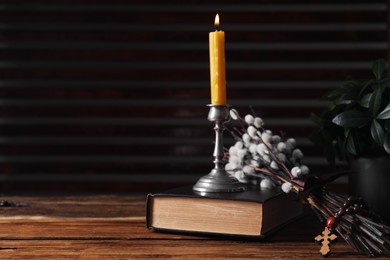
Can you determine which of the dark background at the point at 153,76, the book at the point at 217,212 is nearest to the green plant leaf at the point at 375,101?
the book at the point at 217,212

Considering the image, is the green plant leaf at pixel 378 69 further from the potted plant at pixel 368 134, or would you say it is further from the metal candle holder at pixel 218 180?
the metal candle holder at pixel 218 180

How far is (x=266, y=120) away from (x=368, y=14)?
2.41 ft

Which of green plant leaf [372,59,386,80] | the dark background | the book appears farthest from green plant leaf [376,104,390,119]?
the dark background

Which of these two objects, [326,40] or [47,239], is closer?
[47,239]

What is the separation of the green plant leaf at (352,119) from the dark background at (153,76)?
1.60m

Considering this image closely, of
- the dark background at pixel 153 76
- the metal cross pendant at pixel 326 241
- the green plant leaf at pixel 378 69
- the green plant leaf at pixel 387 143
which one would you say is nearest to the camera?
the metal cross pendant at pixel 326 241

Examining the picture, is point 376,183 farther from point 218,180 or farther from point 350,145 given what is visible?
point 218,180

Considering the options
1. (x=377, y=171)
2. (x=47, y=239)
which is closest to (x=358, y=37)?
(x=377, y=171)

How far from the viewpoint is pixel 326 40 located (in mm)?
2619

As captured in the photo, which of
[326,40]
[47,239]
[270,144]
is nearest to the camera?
[47,239]

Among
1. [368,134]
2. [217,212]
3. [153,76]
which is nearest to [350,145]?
[368,134]

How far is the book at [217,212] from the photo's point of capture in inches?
35.5

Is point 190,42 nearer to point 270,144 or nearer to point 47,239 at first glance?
point 270,144

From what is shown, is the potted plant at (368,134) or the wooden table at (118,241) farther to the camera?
the potted plant at (368,134)
